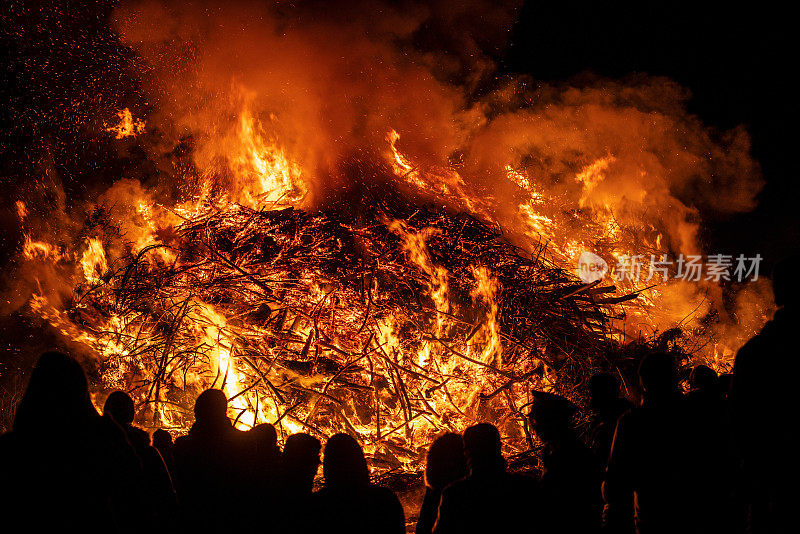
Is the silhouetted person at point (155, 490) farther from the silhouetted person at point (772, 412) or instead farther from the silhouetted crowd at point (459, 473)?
the silhouetted person at point (772, 412)

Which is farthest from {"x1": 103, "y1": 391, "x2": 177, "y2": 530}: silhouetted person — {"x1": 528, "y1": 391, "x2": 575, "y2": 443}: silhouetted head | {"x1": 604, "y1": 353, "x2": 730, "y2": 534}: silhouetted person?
{"x1": 604, "y1": 353, "x2": 730, "y2": 534}: silhouetted person

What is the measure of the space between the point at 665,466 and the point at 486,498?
1.24 metres

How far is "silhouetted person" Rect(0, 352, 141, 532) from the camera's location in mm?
1991

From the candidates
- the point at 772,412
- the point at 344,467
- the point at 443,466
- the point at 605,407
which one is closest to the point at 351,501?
the point at 344,467

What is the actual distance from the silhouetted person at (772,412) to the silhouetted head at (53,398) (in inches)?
135

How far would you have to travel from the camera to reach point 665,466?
2826 mm

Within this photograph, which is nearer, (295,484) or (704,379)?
(295,484)

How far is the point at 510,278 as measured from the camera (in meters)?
6.07

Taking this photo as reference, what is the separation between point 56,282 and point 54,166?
2488mm

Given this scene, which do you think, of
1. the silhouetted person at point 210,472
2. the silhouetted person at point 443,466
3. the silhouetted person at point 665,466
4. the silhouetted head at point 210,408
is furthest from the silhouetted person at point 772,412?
the silhouetted head at point 210,408

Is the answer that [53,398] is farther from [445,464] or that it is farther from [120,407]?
[445,464]

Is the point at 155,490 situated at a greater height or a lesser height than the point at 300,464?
lesser

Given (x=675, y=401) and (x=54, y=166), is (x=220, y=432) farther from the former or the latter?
(x=54, y=166)

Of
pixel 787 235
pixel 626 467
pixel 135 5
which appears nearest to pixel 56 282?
pixel 135 5
